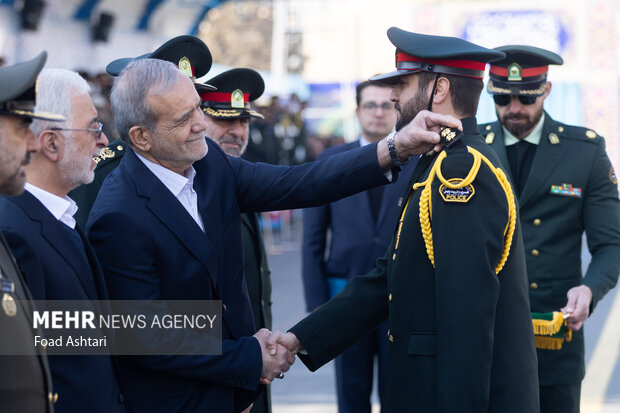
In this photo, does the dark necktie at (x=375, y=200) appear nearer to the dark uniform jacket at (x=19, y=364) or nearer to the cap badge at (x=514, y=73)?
the cap badge at (x=514, y=73)

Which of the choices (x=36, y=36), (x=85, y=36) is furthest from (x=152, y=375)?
(x=85, y=36)

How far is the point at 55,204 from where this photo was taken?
8.52 ft

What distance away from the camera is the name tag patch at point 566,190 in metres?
4.00

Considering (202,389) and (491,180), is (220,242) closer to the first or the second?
(202,389)

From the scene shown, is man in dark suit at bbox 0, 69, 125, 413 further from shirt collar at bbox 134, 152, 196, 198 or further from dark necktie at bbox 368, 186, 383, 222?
dark necktie at bbox 368, 186, 383, 222

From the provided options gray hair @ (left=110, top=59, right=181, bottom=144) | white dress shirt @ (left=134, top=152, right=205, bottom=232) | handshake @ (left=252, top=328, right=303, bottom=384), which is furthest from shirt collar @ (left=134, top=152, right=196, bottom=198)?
handshake @ (left=252, top=328, right=303, bottom=384)

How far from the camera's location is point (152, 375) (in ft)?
9.28

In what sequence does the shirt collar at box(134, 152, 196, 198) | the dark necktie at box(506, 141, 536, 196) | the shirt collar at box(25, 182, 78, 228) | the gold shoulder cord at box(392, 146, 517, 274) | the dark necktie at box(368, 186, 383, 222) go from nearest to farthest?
the shirt collar at box(25, 182, 78, 228) < the gold shoulder cord at box(392, 146, 517, 274) < the shirt collar at box(134, 152, 196, 198) < the dark necktie at box(506, 141, 536, 196) < the dark necktie at box(368, 186, 383, 222)

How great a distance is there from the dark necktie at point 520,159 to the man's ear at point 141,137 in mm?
2022

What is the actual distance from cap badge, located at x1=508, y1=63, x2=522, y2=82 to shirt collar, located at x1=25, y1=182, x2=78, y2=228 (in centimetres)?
232

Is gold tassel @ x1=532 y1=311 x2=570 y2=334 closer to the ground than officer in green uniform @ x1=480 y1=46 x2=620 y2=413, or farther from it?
closer to the ground

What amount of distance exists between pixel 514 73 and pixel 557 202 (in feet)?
2.18

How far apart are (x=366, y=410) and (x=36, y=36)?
10.2 metres

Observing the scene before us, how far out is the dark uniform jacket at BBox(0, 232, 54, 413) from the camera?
82.8 inches
